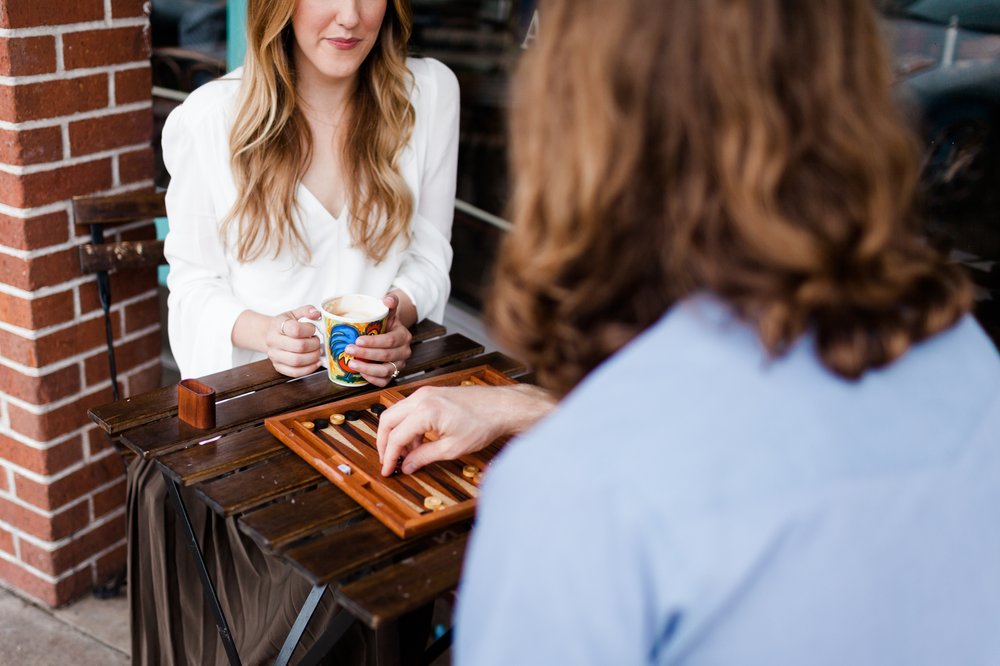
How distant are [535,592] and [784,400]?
0.25m

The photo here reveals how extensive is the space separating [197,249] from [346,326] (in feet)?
1.78

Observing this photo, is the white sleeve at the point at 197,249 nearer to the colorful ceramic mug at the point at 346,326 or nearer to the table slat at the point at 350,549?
the colorful ceramic mug at the point at 346,326

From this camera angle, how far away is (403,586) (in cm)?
126

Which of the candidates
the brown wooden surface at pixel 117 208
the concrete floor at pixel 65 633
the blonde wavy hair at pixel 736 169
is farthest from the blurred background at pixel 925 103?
the concrete floor at pixel 65 633

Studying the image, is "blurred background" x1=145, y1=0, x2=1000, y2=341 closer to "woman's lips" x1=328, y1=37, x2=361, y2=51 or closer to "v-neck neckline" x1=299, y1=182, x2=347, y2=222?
"woman's lips" x1=328, y1=37, x2=361, y2=51

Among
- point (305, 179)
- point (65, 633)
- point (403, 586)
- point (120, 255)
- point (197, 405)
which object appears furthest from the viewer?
point (65, 633)

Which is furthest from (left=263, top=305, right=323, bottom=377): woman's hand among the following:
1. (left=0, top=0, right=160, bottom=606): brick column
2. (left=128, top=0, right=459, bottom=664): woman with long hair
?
(left=0, top=0, right=160, bottom=606): brick column

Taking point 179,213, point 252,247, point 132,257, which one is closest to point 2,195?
point 132,257

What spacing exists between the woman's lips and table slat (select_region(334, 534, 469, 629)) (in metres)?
1.17

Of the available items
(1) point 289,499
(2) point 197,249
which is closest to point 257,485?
(1) point 289,499

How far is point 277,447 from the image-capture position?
157cm

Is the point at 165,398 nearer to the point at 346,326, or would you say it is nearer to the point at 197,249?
the point at 346,326

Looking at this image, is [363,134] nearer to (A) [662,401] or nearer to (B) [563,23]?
(B) [563,23]

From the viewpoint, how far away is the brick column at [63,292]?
220 cm
